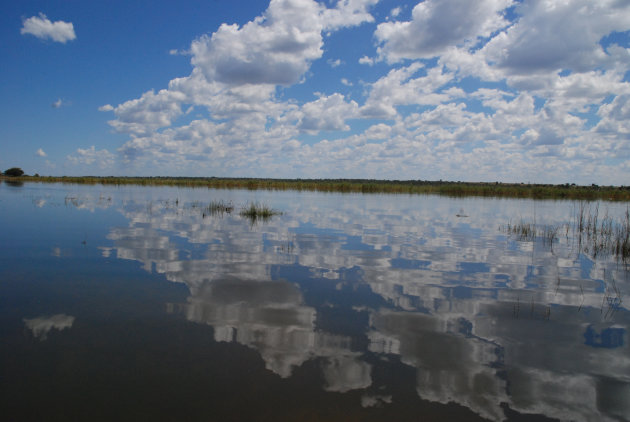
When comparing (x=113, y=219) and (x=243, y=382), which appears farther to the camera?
(x=113, y=219)

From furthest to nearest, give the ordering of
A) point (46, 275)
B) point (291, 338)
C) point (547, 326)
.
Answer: point (46, 275)
point (547, 326)
point (291, 338)

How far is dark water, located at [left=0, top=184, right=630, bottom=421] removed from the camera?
4355 millimetres

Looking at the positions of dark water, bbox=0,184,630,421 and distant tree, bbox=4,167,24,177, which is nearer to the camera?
dark water, bbox=0,184,630,421

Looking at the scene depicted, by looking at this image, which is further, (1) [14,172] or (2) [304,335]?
(1) [14,172]

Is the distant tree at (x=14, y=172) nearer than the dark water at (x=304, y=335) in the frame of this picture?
No

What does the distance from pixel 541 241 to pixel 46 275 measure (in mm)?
17482

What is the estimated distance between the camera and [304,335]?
20.1 feet

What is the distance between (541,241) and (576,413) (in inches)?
573

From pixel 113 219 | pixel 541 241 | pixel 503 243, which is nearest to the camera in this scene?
pixel 503 243

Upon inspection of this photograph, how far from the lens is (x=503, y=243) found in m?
16.2

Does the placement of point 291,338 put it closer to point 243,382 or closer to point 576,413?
point 243,382

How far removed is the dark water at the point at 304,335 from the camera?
14.3 feet

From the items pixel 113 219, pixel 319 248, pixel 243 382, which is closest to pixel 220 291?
pixel 243 382

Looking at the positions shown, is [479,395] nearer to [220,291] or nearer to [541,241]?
[220,291]
